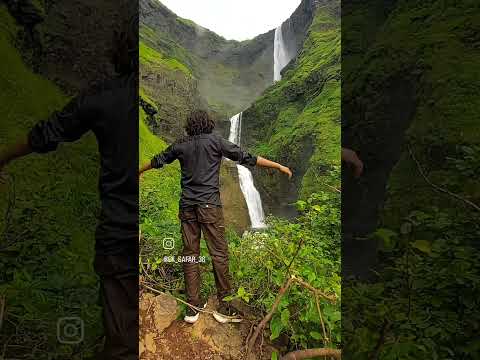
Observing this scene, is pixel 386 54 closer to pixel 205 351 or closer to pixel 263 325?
pixel 263 325

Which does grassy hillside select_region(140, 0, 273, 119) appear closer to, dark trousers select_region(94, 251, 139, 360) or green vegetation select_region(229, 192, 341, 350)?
green vegetation select_region(229, 192, 341, 350)

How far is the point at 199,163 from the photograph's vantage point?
1.51m

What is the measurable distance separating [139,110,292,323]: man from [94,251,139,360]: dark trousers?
46cm

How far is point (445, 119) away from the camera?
1.19 m

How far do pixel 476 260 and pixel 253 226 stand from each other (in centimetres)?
133

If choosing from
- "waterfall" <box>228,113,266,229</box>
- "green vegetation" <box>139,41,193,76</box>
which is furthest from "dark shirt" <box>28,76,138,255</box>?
"green vegetation" <box>139,41,193,76</box>

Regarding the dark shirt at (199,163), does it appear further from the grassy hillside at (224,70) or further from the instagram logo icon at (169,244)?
the grassy hillside at (224,70)

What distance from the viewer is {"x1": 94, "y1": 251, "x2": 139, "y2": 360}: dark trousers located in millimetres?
1074

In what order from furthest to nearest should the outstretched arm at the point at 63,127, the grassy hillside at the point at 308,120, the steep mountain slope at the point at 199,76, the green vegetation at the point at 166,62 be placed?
the green vegetation at the point at 166,62
the steep mountain slope at the point at 199,76
the grassy hillside at the point at 308,120
the outstretched arm at the point at 63,127

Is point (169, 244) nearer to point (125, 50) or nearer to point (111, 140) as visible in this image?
point (111, 140)

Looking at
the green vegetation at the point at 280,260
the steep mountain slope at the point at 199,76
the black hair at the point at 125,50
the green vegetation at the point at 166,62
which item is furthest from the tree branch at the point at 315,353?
the green vegetation at the point at 166,62

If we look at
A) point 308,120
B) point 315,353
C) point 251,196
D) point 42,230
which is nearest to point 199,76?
point 308,120

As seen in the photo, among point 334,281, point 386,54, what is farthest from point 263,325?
point 386,54

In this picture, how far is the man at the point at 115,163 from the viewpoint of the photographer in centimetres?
101
